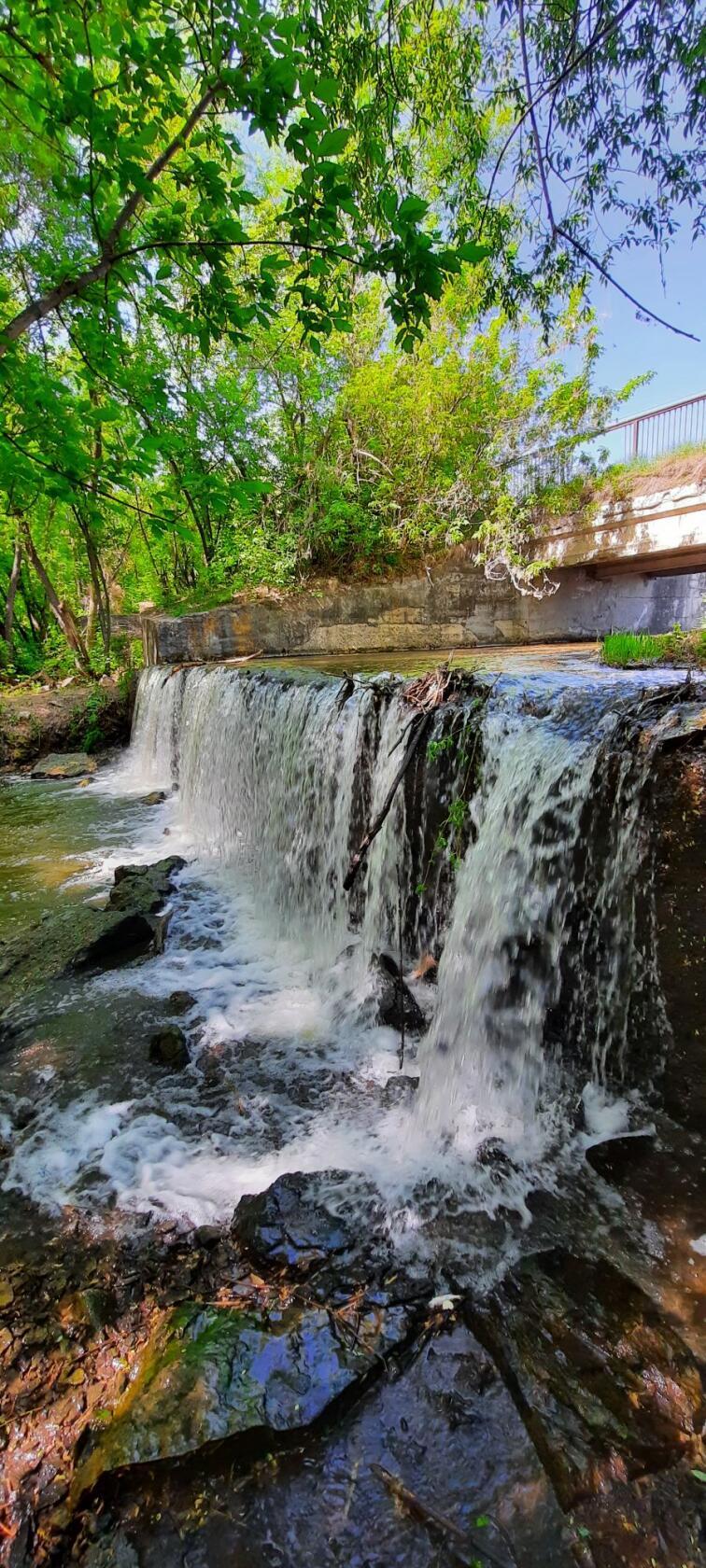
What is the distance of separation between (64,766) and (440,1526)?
1039 cm

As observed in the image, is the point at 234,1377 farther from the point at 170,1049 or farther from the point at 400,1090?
the point at 170,1049

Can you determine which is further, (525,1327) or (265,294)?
(265,294)

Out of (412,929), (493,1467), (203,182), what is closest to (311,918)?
(412,929)

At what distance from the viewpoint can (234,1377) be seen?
1.87 m

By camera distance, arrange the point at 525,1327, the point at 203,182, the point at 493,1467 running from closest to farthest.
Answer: the point at 493,1467
the point at 525,1327
the point at 203,182

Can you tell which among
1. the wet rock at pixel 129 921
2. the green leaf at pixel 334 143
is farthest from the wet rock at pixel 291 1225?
the green leaf at pixel 334 143

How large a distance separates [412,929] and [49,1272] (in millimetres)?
2869

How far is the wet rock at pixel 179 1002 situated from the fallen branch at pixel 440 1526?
2.73m

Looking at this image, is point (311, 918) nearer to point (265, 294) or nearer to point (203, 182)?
point (265, 294)

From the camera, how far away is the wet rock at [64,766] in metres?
10.1

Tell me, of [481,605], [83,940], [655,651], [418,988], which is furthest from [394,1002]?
[481,605]

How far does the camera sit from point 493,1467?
167 centimetres

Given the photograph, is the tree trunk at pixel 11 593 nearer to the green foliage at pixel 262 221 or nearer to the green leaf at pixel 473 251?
the green foliage at pixel 262 221

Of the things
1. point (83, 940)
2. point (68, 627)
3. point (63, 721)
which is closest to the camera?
point (83, 940)
